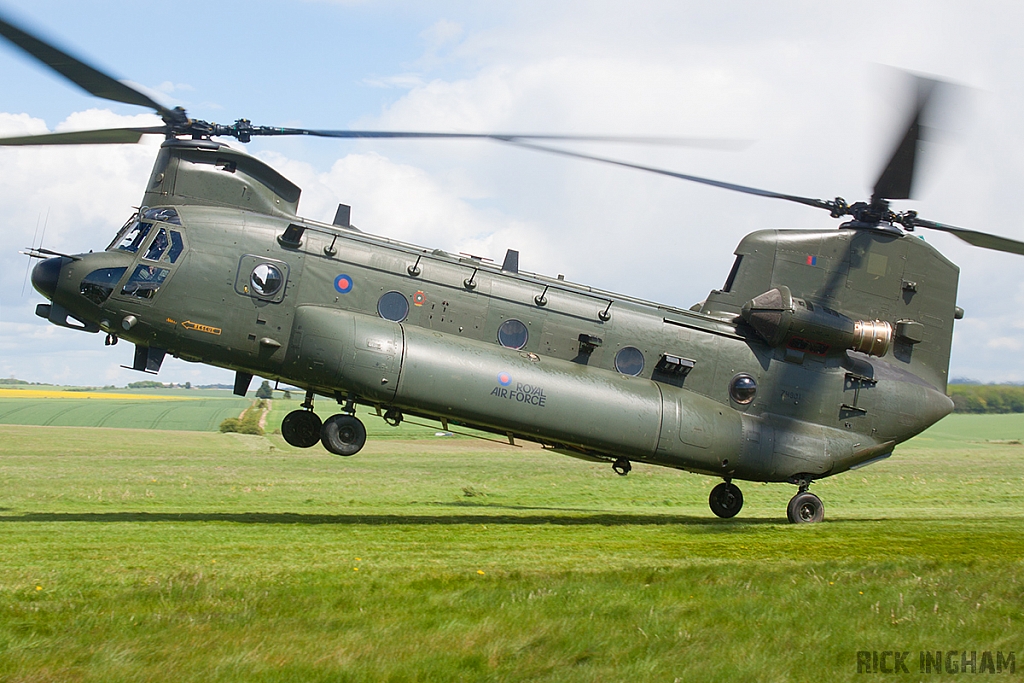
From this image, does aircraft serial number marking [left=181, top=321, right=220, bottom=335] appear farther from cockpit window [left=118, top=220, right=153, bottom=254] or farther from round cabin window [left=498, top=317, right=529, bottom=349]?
round cabin window [left=498, top=317, right=529, bottom=349]

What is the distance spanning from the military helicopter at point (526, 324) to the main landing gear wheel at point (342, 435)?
36mm

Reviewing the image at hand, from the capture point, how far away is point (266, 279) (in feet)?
51.2

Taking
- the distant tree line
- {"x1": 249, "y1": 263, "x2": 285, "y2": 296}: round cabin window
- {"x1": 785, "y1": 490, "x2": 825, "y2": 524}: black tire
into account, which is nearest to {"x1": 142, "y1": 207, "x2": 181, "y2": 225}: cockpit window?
{"x1": 249, "y1": 263, "x2": 285, "y2": 296}: round cabin window

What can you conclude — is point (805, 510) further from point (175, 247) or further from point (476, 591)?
point (175, 247)

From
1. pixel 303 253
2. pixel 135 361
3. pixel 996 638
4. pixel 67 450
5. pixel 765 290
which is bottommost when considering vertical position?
pixel 67 450

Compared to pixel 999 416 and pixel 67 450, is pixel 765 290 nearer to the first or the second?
pixel 67 450

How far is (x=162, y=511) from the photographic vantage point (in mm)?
16703

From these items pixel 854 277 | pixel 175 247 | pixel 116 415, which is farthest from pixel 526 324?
pixel 116 415

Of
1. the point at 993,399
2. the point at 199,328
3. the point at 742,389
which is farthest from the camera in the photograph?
the point at 993,399

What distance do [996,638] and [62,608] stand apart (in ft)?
27.8

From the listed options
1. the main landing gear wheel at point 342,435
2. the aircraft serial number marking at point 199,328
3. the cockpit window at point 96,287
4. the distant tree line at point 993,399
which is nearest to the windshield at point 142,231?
the cockpit window at point 96,287

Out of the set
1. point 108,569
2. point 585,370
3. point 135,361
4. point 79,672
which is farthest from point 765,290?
point 79,672

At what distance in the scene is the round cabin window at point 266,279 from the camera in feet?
51.0

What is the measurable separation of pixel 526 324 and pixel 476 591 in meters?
8.13
